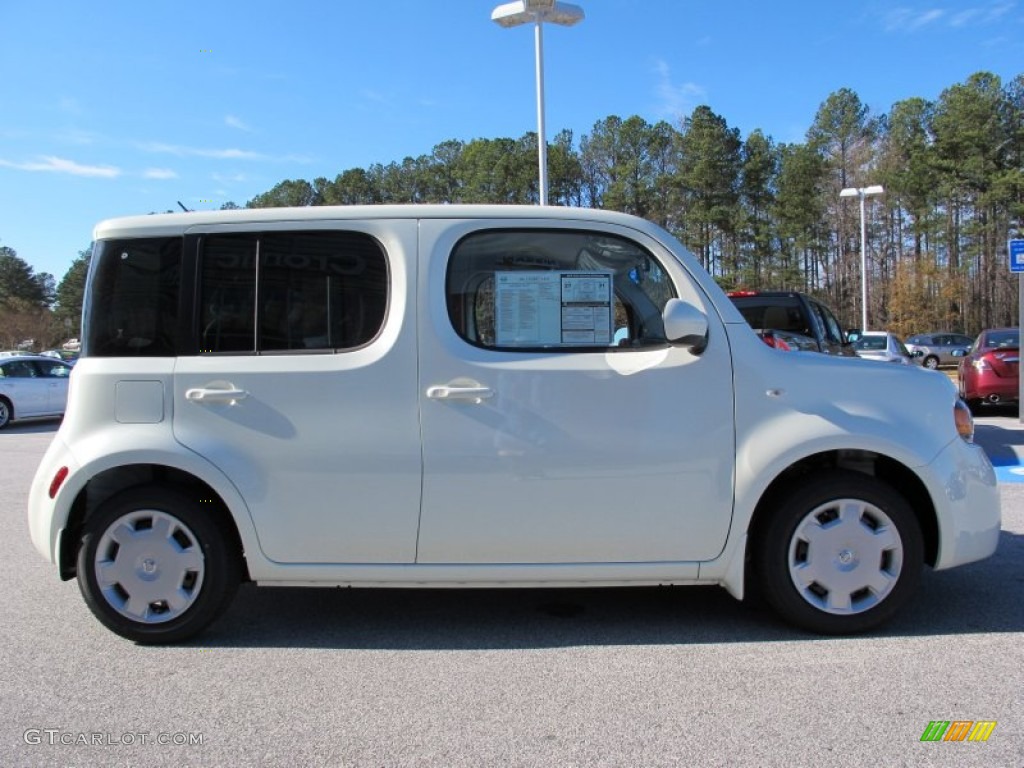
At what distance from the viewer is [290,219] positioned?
3680mm

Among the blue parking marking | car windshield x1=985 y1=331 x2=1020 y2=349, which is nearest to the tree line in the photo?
car windshield x1=985 y1=331 x2=1020 y2=349

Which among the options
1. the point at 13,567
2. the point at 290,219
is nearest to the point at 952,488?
the point at 290,219

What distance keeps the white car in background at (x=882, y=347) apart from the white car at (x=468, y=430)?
12297 mm

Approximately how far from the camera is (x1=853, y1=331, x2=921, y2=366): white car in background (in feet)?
50.6

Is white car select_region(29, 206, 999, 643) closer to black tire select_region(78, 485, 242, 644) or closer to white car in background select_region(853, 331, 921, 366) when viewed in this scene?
black tire select_region(78, 485, 242, 644)

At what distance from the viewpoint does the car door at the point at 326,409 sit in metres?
3.51

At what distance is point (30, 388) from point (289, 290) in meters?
15.5

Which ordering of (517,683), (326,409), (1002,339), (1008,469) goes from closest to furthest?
(517,683) < (326,409) < (1008,469) < (1002,339)

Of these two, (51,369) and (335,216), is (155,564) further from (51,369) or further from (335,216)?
(51,369)

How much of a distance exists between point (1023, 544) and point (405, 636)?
13.4ft

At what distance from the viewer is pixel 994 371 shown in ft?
42.8

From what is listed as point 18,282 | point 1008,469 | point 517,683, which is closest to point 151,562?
point 517,683

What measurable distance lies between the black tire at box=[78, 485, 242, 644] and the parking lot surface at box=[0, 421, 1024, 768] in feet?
0.52

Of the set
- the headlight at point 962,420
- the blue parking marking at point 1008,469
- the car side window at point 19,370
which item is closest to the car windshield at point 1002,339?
the blue parking marking at point 1008,469
